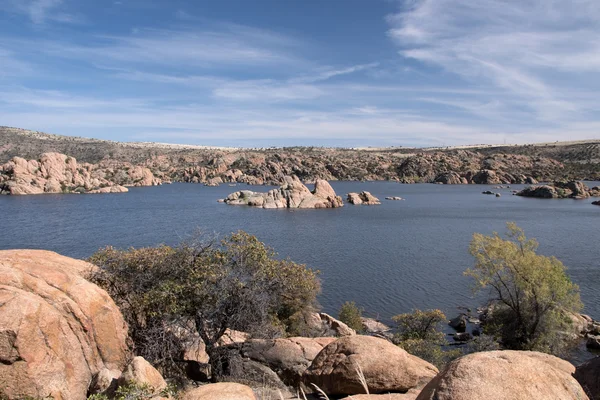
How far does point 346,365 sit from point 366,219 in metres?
77.6

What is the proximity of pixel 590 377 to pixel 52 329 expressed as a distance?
1809cm

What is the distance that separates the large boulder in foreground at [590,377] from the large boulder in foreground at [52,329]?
16.5m

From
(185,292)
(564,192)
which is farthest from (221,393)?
(564,192)

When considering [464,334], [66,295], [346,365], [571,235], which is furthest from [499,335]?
[571,235]

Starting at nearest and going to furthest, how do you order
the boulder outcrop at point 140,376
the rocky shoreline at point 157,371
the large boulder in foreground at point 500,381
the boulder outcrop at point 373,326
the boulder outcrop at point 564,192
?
A: the large boulder in foreground at point 500,381
the rocky shoreline at point 157,371
the boulder outcrop at point 140,376
the boulder outcrop at point 373,326
the boulder outcrop at point 564,192

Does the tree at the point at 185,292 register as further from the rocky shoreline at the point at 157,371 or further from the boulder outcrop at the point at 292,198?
the boulder outcrop at the point at 292,198

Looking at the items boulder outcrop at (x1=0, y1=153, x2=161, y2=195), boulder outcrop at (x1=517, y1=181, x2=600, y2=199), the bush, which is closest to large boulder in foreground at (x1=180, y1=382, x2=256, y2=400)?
the bush

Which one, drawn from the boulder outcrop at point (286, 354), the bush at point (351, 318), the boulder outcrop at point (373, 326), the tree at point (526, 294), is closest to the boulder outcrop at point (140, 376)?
the boulder outcrop at point (286, 354)

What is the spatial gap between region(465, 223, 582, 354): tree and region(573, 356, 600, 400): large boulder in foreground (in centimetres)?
1734

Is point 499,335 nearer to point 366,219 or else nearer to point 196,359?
point 196,359

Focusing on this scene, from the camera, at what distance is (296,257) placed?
58625mm

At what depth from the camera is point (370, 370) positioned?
16141 mm

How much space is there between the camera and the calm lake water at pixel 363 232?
4609cm

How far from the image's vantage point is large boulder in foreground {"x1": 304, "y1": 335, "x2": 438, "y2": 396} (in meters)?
16.1
